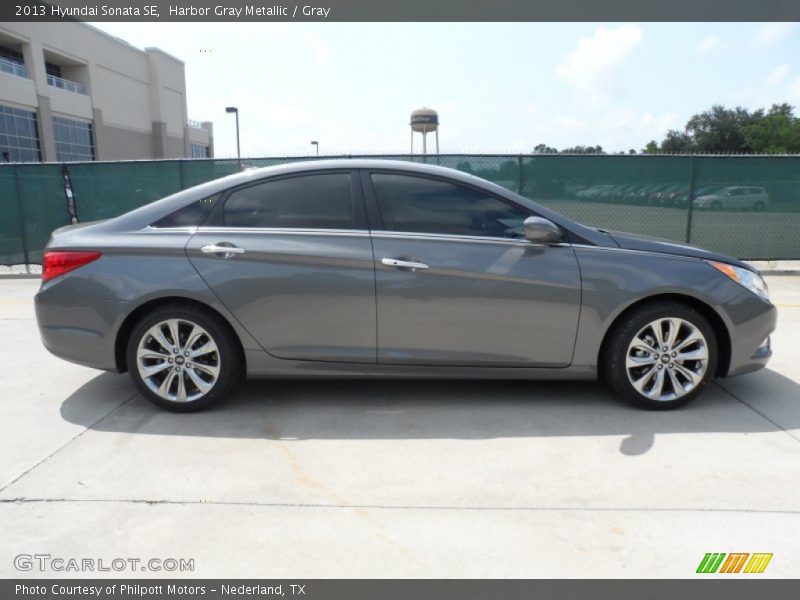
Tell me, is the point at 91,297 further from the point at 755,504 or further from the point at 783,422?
the point at 783,422

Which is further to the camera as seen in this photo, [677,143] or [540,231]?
[677,143]

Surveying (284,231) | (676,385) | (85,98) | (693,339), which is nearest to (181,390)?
(284,231)

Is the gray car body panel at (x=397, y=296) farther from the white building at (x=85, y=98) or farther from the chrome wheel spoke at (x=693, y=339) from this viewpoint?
the white building at (x=85, y=98)

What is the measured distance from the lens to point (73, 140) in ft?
155

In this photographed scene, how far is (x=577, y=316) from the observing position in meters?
3.92

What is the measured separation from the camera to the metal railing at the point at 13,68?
128 feet

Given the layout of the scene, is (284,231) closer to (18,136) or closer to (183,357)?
(183,357)

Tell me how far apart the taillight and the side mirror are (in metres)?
2.80

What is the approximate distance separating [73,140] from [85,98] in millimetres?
3640

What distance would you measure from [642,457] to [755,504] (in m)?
0.61

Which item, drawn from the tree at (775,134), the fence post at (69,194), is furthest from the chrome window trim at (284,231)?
the tree at (775,134)

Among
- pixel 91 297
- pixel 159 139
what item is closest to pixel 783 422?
pixel 91 297

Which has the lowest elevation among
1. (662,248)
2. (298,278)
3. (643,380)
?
(643,380)

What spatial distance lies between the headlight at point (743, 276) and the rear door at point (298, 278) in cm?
229
